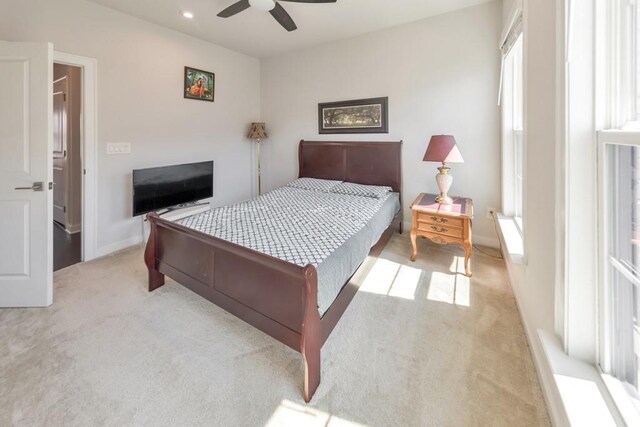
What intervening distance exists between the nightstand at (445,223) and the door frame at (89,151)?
348cm

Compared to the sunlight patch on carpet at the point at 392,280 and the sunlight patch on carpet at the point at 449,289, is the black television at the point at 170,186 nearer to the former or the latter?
the sunlight patch on carpet at the point at 392,280

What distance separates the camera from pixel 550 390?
4.09 ft

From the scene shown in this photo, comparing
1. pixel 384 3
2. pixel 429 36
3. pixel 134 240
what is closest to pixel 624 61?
pixel 384 3

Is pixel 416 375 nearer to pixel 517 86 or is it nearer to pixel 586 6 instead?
pixel 586 6

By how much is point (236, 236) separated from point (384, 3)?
2884mm

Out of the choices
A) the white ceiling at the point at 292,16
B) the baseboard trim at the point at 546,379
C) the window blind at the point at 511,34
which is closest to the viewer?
the baseboard trim at the point at 546,379

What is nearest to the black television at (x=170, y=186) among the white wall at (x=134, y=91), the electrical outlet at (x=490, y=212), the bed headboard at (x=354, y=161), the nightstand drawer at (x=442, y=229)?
the white wall at (x=134, y=91)

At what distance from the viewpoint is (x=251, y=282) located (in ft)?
5.53

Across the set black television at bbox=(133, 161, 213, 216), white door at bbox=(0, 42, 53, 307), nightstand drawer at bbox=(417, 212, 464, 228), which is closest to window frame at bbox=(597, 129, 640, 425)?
nightstand drawer at bbox=(417, 212, 464, 228)

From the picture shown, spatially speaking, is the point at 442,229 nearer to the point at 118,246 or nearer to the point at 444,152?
the point at 444,152

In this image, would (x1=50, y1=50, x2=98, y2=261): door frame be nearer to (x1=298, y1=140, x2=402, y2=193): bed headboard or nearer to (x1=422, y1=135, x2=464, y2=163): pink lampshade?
(x1=298, y1=140, x2=402, y2=193): bed headboard

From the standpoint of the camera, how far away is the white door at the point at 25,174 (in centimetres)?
208

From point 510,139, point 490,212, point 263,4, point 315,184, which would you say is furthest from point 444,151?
point 263,4

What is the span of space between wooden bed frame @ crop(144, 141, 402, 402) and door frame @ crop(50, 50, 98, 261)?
51.3 inches
